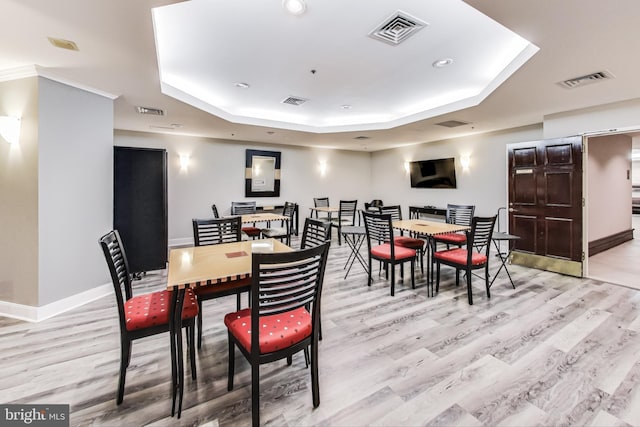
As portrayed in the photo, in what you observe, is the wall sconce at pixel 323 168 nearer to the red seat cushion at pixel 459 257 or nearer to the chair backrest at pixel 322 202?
the chair backrest at pixel 322 202

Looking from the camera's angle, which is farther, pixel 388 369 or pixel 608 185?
pixel 608 185

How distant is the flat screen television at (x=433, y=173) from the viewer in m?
6.69

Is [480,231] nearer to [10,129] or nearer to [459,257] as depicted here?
[459,257]

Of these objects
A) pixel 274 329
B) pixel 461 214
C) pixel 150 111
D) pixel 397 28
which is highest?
pixel 397 28

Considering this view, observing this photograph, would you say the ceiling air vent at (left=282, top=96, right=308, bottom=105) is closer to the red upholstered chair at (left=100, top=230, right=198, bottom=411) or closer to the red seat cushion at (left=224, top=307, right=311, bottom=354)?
the red upholstered chair at (left=100, top=230, right=198, bottom=411)

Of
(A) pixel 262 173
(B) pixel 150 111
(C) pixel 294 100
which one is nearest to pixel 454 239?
(C) pixel 294 100

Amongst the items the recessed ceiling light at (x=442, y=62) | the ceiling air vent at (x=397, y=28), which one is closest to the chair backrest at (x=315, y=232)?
the ceiling air vent at (x=397, y=28)

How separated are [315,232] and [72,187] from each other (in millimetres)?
2807

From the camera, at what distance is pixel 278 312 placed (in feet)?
5.00

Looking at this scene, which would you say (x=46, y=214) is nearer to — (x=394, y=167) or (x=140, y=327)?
(x=140, y=327)

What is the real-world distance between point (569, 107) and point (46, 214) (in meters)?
6.77

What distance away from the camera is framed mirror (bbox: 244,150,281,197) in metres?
7.17

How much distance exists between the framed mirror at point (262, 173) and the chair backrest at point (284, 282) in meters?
5.95

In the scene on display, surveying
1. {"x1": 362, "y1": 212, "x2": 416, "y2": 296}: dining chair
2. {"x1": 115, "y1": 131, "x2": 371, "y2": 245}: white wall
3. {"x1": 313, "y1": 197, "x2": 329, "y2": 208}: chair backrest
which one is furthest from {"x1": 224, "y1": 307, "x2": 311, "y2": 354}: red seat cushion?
{"x1": 313, "y1": 197, "x2": 329, "y2": 208}: chair backrest
